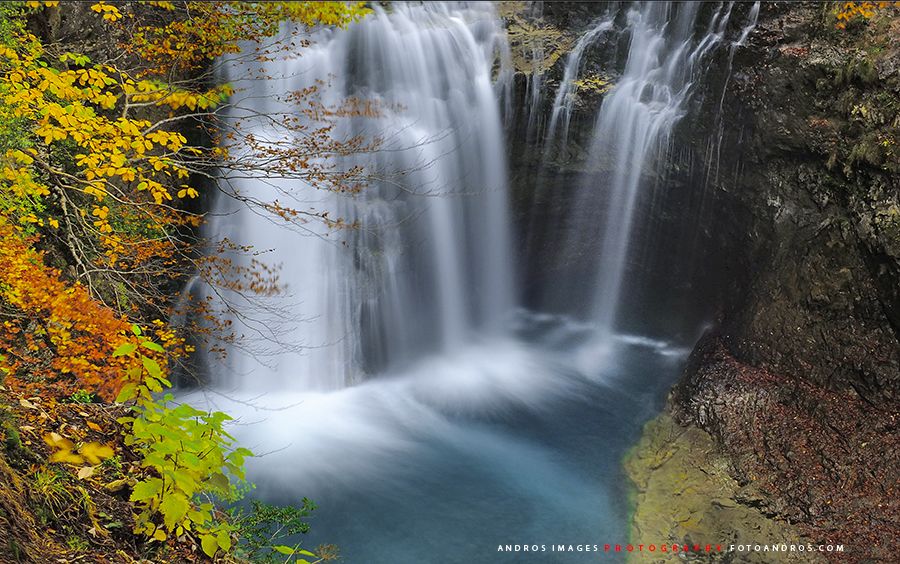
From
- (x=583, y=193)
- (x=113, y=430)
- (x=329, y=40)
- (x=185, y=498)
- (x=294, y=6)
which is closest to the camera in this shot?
(x=185, y=498)

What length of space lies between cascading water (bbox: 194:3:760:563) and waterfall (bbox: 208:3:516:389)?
4cm

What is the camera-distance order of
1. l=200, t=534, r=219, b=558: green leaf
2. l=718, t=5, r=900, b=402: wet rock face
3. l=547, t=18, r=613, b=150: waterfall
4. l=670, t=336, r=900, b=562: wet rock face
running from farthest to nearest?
1. l=547, t=18, r=613, b=150: waterfall
2. l=718, t=5, r=900, b=402: wet rock face
3. l=670, t=336, r=900, b=562: wet rock face
4. l=200, t=534, r=219, b=558: green leaf

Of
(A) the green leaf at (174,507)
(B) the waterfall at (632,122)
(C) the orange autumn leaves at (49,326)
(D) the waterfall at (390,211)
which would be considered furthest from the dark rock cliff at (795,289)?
(C) the orange autumn leaves at (49,326)

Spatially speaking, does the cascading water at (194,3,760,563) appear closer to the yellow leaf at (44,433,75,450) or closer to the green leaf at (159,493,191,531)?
the yellow leaf at (44,433,75,450)

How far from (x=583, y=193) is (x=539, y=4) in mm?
3796

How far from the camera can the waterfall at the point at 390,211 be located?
10773mm

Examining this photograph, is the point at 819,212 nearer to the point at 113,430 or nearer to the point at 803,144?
the point at 803,144

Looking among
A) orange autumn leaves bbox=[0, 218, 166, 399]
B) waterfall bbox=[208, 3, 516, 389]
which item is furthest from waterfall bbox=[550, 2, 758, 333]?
orange autumn leaves bbox=[0, 218, 166, 399]

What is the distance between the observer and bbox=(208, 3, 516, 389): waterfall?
10.8 meters

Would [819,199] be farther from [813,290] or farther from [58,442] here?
[58,442]

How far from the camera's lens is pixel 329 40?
11.7 m

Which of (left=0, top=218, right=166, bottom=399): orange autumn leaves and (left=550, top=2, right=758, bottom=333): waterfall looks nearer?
(left=0, top=218, right=166, bottom=399): orange autumn leaves

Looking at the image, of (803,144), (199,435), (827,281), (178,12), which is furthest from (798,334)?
(178,12)

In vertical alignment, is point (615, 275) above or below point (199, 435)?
below
